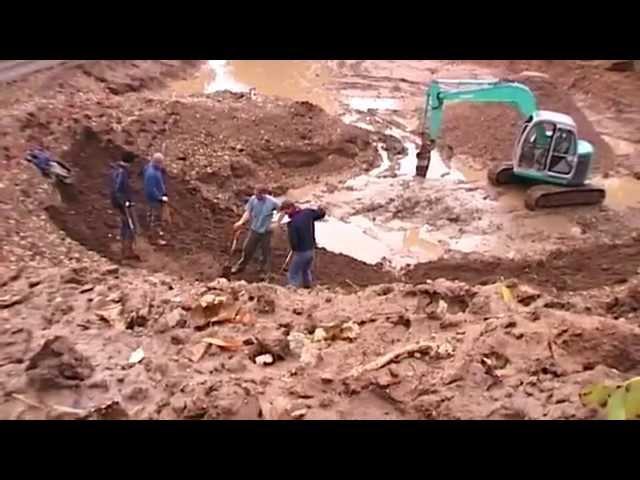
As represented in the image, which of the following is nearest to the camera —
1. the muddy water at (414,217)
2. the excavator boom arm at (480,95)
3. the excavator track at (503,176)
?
the muddy water at (414,217)

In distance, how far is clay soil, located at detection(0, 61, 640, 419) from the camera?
6430 mm

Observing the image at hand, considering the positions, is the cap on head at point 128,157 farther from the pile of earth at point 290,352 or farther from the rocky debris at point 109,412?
the rocky debris at point 109,412

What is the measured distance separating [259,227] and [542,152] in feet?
18.9

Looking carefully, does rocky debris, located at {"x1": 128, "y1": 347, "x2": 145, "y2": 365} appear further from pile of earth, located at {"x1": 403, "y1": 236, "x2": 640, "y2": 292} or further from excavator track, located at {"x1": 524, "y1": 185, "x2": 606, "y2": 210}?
excavator track, located at {"x1": 524, "y1": 185, "x2": 606, "y2": 210}

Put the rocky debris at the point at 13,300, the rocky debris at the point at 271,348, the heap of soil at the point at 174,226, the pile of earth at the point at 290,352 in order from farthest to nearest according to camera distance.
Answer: the heap of soil at the point at 174,226, the rocky debris at the point at 13,300, the rocky debris at the point at 271,348, the pile of earth at the point at 290,352

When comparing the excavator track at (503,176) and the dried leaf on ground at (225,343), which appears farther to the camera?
the excavator track at (503,176)

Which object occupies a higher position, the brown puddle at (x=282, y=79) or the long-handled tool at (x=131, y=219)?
the brown puddle at (x=282, y=79)

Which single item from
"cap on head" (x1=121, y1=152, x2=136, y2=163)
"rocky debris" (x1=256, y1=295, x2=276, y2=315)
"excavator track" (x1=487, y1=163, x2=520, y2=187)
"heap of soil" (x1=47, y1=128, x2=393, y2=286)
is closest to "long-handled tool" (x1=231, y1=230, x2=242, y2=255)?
"heap of soil" (x1=47, y1=128, x2=393, y2=286)

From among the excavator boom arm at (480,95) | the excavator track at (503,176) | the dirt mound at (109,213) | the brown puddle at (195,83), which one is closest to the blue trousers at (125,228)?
the dirt mound at (109,213)

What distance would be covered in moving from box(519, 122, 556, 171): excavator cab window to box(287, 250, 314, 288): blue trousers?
5.34 m

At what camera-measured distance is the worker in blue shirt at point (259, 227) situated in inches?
398

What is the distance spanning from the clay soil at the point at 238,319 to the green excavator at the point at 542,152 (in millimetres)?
933
